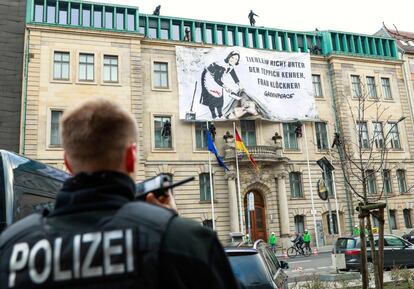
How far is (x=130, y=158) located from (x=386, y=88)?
42.6m

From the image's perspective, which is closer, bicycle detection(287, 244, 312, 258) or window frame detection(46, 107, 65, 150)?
bicycle detection(287, 244, 312, 258)

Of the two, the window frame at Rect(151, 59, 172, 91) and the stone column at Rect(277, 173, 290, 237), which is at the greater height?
the window frame at Rect(151, 59, 172, 91)

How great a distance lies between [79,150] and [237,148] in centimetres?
3032

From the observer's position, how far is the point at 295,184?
34406 mm

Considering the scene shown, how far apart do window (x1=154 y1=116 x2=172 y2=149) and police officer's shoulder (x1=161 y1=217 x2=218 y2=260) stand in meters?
30.1

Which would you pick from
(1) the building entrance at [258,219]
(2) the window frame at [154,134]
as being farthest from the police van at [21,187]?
(1) the building entrance at [258,219]

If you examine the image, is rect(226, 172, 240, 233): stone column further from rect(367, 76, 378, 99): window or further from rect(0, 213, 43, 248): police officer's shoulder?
rect(0, 213, 43, 248): police officer's shoulder

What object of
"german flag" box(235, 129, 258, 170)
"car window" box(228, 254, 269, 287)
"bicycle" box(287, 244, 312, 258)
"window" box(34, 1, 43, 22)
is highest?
"window" box(34, 1, 43, 22)

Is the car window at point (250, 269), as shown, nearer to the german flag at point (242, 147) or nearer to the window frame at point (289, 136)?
the german flag at point (242, 147)

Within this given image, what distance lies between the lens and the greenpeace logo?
61.3 inches

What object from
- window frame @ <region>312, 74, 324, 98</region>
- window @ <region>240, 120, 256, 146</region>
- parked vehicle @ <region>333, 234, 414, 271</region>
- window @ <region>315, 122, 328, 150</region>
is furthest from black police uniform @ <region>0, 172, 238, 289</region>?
window frame @ <region>312, 74, 324, 98</region>

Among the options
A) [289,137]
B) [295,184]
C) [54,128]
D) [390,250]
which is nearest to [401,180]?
[295,184]

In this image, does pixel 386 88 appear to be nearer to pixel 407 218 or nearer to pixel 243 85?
pixel 407 218

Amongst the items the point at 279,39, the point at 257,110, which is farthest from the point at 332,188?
the point at 279,39
